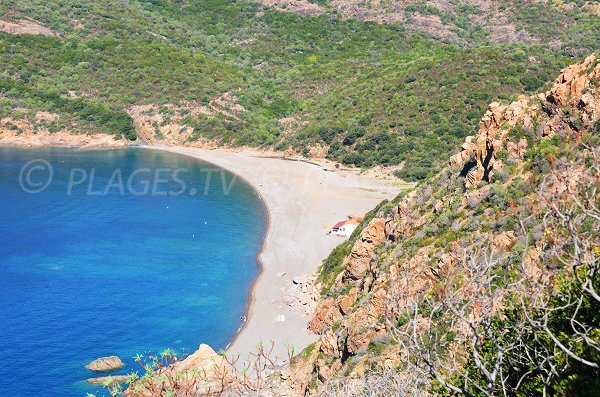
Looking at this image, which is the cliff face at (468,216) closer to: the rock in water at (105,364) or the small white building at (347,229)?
the rock in water at (105,364)

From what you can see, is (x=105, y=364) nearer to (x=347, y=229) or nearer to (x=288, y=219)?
(x=347, y=229)

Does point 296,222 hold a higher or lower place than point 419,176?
lower

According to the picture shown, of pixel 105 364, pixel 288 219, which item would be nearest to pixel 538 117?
pixel 105 364

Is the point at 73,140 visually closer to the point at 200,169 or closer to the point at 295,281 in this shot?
the point at 200,169

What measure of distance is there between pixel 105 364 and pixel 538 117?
28989mm

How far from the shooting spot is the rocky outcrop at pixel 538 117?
2945cm

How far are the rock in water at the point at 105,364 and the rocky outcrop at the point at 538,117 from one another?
23.8m

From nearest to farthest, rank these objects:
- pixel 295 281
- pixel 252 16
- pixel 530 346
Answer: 1. pixel 530 346
2. pixel 295 281
3. pixel 252 16

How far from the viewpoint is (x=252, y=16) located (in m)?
163

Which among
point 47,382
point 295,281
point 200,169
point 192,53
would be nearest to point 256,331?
point 295,281

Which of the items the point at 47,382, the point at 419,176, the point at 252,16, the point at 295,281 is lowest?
the point at 47,382

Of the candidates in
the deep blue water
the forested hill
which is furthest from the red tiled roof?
the forested hill

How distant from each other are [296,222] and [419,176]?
22.2 m

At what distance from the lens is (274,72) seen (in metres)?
139
